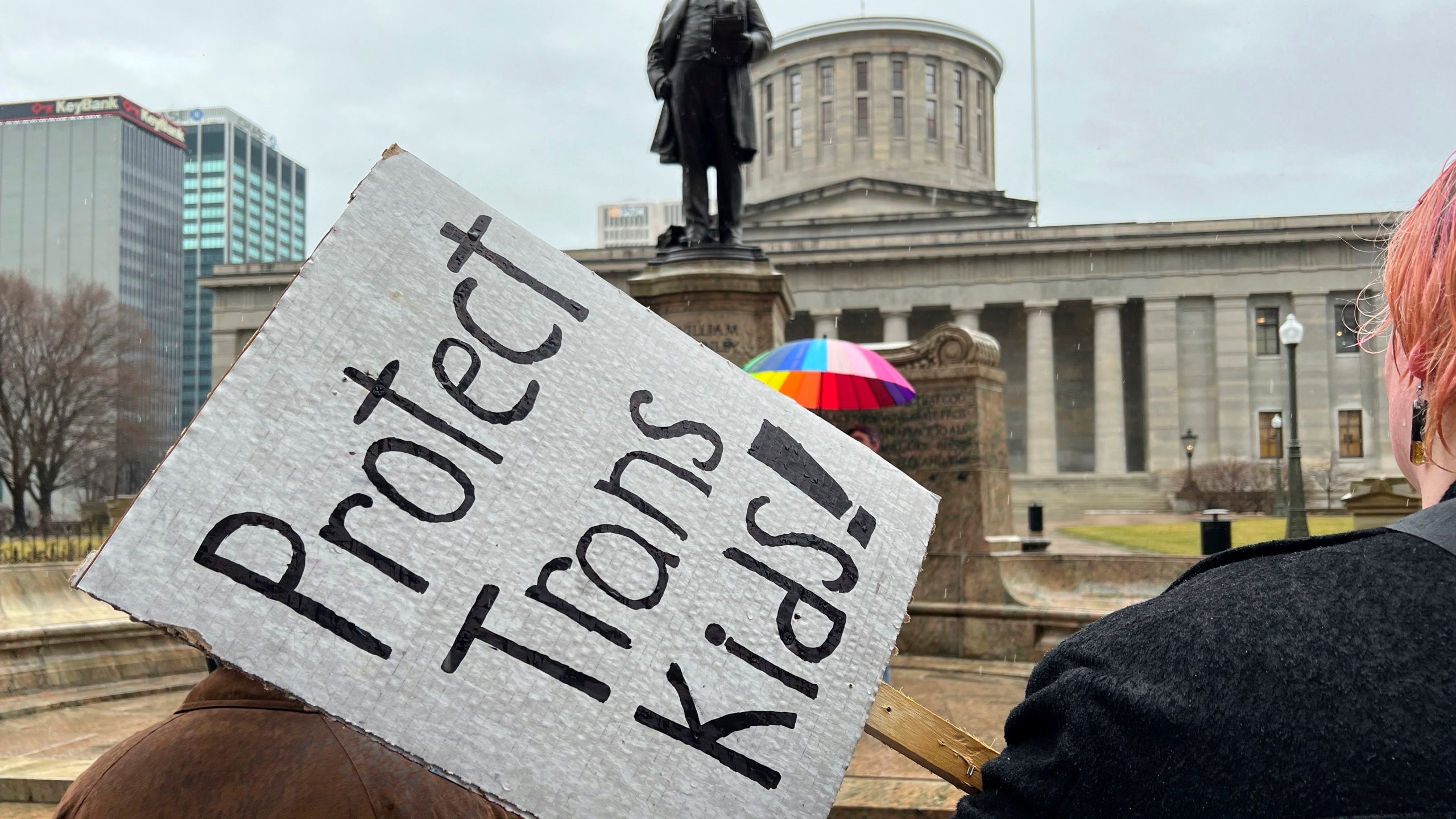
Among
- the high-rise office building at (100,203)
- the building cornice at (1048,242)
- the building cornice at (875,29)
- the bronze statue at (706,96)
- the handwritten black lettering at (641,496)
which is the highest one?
the building cornice at (875,29)

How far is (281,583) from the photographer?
1.34 meters

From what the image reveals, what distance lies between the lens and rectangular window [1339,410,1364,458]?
177ft

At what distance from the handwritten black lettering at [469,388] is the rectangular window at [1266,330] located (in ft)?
198

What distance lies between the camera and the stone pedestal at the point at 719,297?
9180 mm

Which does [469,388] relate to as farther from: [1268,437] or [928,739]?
[1268,437]

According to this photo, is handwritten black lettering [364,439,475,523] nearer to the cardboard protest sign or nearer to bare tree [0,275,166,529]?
the cardboard protest sign

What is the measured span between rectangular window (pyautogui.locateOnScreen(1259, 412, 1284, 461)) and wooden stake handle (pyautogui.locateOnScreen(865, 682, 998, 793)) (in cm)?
5780

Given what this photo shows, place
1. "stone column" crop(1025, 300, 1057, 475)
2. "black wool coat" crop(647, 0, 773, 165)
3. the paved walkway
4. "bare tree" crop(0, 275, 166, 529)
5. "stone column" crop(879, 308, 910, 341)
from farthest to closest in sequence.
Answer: "stone column" crop(1025, 300, 1057, 475)
"stone column" crop(879, 308, 910, 341)
"bare tree" crop(0, 275, 166, 529)
"black wool coat" crop(647, 0, 773, 165)
the paved walkway

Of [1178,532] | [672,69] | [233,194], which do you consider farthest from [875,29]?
[233,194]

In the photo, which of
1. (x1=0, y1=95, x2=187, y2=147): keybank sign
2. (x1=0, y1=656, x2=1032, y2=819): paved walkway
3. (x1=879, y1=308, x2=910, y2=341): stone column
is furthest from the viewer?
(x1=0, y1=95, x2=187, y2=147): keybank sign

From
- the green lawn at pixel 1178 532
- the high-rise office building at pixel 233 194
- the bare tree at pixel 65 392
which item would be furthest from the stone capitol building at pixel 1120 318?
the high-rise office building at pixel 233 194

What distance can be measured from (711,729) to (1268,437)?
5986 centimetres

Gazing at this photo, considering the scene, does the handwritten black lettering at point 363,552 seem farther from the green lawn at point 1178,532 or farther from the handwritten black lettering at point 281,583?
the green lawn at point 1178,532

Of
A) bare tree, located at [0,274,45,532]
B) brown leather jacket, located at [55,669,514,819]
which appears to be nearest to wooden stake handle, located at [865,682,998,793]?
brown leather jacket, located at [55,669,514,819]
